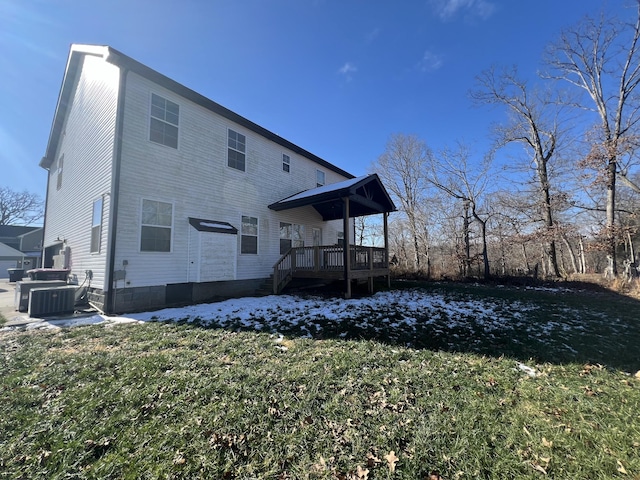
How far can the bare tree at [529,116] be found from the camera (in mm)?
16875

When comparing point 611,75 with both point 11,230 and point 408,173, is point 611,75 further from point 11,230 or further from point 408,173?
point 11,230

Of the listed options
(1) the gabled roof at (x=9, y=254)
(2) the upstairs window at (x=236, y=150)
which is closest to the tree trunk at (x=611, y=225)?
(2) the upstairs window at (x=236, y=150)

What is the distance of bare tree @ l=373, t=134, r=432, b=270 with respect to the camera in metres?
25.0

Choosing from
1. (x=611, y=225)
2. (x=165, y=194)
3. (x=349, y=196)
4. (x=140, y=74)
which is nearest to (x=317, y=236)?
(x=349, y=196)

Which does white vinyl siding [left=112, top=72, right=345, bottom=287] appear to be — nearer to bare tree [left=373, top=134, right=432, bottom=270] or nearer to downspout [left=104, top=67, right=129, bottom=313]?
downspout [left=104, top=67, right=129, bottom=313]

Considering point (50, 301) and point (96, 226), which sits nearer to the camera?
point (50, 301)

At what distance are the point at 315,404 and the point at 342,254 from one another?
7674 millimetres

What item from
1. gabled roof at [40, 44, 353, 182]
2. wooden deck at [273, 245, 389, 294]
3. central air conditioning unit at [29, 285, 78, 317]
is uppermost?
gabled roof at [40, 44, 353, 182]

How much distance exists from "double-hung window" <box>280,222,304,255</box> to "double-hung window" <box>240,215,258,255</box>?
1.52 metres

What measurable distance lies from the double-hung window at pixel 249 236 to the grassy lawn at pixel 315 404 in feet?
16.9

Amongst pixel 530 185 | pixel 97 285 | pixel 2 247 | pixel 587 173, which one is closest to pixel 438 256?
pixel 530 185

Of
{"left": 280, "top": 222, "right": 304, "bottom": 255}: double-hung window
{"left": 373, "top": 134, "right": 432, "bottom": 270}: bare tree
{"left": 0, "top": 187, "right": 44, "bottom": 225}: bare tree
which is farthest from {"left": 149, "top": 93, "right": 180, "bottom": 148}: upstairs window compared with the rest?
{"left": 0, "top": 187, "right": 44, "bottom": 225}: bare tree

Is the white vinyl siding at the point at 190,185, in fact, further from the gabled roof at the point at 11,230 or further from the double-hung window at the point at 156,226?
the gabled roof at the point at 11,230

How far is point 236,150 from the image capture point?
1076 centimetres
